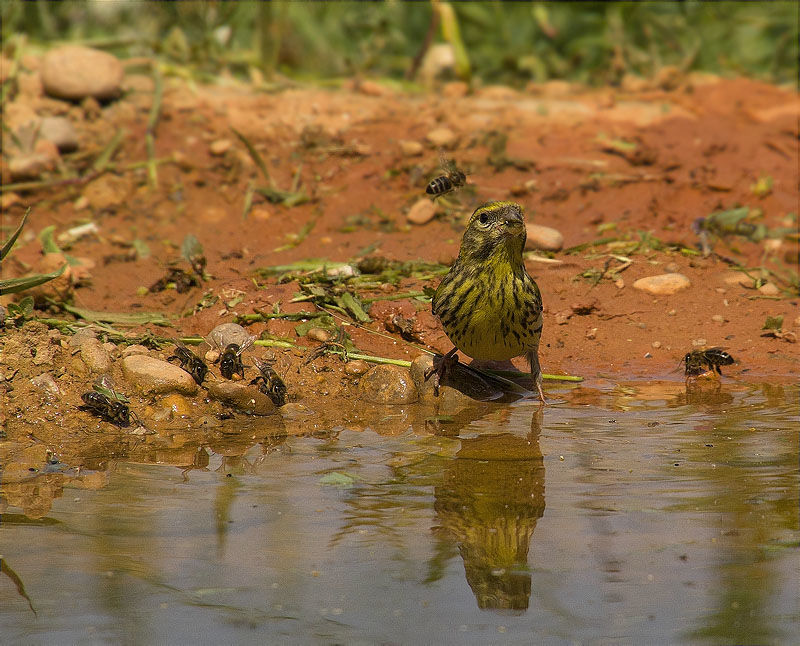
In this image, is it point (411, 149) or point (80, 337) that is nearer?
point (80, 337)

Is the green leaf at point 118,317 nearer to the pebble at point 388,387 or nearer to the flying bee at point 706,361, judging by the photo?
the pebble at point 388,387

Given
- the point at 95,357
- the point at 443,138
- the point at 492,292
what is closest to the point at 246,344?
the point at 95,357

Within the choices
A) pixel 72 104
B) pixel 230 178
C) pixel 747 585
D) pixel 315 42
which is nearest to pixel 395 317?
pixel 230 178

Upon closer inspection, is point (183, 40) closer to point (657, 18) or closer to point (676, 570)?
point (657, 18)

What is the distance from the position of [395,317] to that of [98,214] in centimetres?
327

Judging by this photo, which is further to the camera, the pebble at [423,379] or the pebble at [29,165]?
the pebble at [29,165]

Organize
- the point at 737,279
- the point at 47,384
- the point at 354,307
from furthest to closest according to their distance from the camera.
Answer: the point at 737,279
the point at 354,307
the point at 47,384

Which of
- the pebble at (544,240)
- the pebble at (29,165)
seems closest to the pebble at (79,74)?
the pebble at (29,165)

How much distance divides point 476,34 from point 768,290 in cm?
578

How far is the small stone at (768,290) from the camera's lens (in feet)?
24.5

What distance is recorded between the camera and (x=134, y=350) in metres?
6.09

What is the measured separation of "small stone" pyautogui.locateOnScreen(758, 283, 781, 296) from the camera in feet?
24.5

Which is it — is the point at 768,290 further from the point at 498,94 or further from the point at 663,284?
the point at 498,94

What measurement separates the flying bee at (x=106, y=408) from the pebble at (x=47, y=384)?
195 mm
